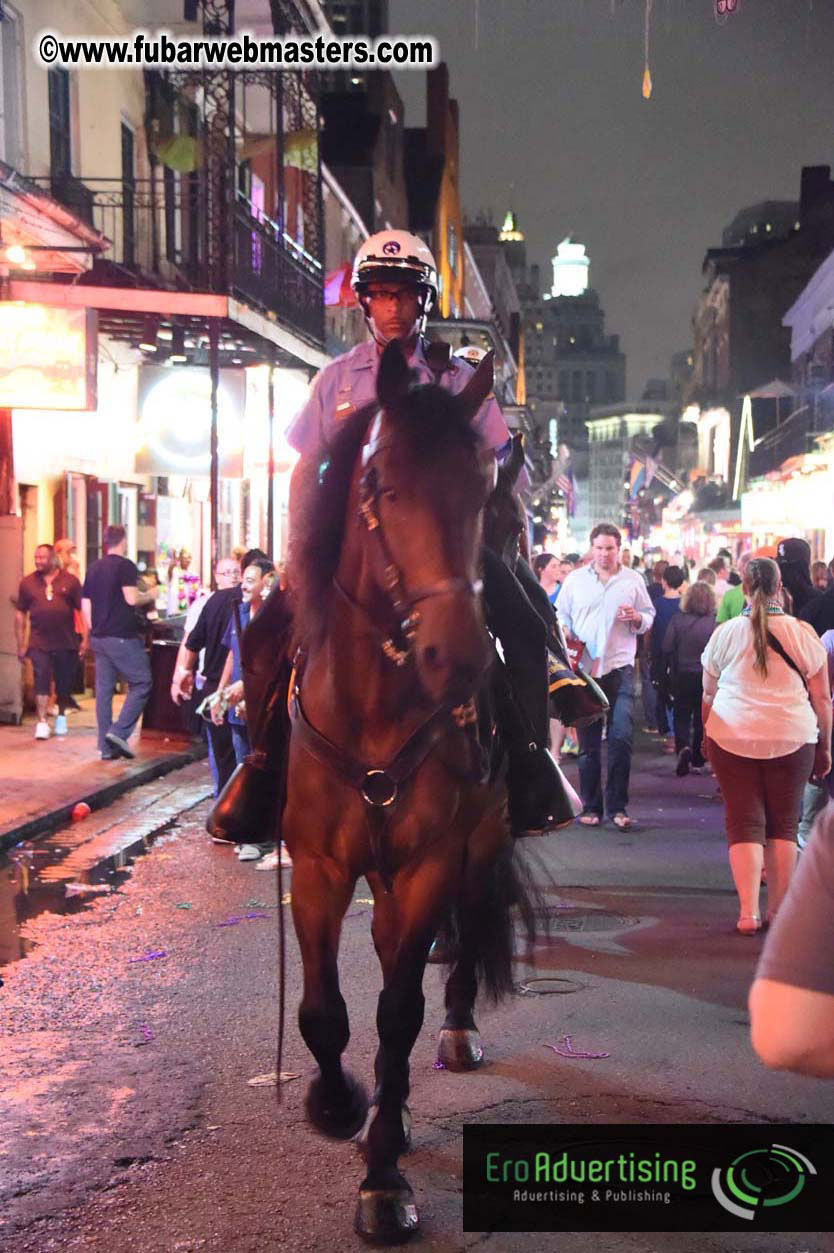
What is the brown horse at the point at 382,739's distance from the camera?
3.80 metres

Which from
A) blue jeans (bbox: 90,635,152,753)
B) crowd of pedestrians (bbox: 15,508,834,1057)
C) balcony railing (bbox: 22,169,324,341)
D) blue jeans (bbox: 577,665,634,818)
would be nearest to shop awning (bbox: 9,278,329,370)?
balcony railing (bbox: 22,169,324,341)

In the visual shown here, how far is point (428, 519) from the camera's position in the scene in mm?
3713

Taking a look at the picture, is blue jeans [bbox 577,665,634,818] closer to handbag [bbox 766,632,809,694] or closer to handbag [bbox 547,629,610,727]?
handbag [bbox 766,632,809,694]

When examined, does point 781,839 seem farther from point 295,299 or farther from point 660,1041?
point 295,299

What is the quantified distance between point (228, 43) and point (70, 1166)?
52.7 ft

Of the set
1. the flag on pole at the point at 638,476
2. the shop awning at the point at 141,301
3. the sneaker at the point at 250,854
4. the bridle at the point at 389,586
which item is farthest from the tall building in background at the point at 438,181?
the bridle at the point at 389,586

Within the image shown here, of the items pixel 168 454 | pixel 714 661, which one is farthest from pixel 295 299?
pixel 714 661

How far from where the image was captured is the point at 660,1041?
5727 millimetres

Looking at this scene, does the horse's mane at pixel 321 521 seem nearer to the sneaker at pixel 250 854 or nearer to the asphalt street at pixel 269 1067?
the asphalt street at pixel 269 1067

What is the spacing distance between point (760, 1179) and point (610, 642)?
6.70m

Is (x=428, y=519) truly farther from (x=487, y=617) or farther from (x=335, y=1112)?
(x=335, y=1112)

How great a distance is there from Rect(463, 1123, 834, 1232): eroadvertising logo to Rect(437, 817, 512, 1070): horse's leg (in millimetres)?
730

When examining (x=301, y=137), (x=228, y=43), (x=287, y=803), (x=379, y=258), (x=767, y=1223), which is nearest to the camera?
(x=767, y=1223)

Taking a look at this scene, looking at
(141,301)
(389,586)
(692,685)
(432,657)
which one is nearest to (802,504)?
(692,685)
